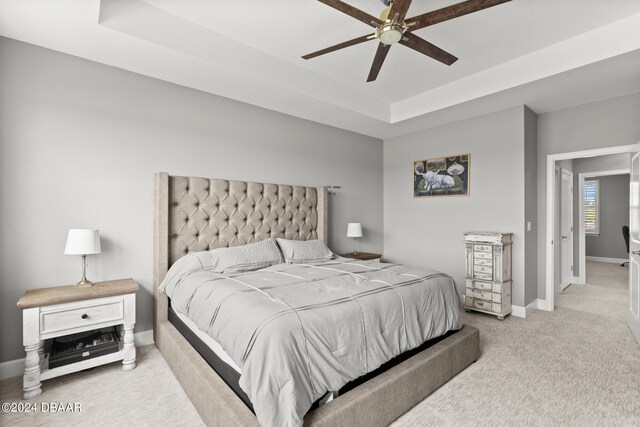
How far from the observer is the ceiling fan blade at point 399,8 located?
1.82m

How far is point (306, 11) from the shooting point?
2510mm

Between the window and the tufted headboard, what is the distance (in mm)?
8473

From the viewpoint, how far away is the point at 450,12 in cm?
194

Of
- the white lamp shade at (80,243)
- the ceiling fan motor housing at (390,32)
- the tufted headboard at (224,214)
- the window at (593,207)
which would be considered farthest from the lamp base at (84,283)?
the window at (593,207)

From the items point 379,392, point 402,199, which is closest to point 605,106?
point 402,199

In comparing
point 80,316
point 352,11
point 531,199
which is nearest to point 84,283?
point 80,316

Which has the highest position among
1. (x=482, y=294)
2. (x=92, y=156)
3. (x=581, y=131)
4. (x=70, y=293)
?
(x=581, y=131)

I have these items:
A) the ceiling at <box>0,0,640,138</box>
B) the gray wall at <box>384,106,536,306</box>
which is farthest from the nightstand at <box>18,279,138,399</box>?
the gray wall at <box>384,106,536,306</box>

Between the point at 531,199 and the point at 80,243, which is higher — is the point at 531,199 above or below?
above

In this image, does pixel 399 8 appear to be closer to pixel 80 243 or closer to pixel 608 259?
pixel 80 243

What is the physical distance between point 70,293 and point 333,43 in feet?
10.1

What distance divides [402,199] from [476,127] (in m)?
1.53

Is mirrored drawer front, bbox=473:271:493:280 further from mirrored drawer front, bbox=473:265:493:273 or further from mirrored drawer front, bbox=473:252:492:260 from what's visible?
mirrored drawer front, bbox=473:252:492:260

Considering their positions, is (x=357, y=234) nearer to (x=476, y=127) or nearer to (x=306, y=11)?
(x=476, y=127)
